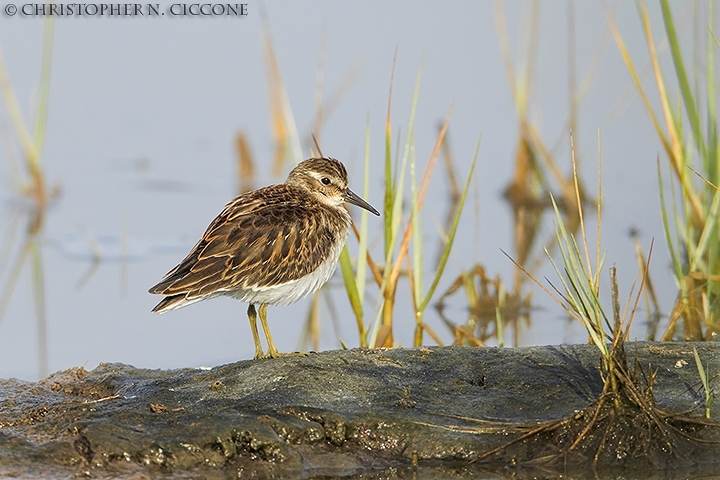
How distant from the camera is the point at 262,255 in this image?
643cm

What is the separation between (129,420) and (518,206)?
742cm

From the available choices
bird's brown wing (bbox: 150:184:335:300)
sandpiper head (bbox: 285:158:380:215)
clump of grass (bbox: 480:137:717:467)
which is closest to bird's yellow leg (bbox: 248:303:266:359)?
bird's brown wing (bbox: 150:184:335:300)

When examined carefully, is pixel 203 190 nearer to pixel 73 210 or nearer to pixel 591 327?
pixel 73 210

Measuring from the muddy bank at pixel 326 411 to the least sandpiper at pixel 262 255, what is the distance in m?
0.51

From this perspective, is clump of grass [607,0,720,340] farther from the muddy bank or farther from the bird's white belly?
the bird's white belly

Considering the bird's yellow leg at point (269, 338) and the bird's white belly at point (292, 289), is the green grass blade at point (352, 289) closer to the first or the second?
the bird's white belly at point (292, 289)

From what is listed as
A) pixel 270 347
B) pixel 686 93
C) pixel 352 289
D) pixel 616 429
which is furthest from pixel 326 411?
pixel 686 93

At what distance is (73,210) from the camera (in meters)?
11.4

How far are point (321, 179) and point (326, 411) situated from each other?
2.62 m

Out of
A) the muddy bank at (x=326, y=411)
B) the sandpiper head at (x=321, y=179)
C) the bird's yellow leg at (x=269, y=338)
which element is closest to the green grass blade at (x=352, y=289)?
the bird's yellow leg at (x=269, y=338)

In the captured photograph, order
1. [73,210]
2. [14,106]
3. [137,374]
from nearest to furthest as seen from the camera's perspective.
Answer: [137,374] → [14,106] → [73,210]

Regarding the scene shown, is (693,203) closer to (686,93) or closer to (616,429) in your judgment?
(686,93)

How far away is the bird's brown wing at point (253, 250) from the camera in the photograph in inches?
246

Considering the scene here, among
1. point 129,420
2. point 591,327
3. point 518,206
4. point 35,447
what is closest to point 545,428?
point 591,327
